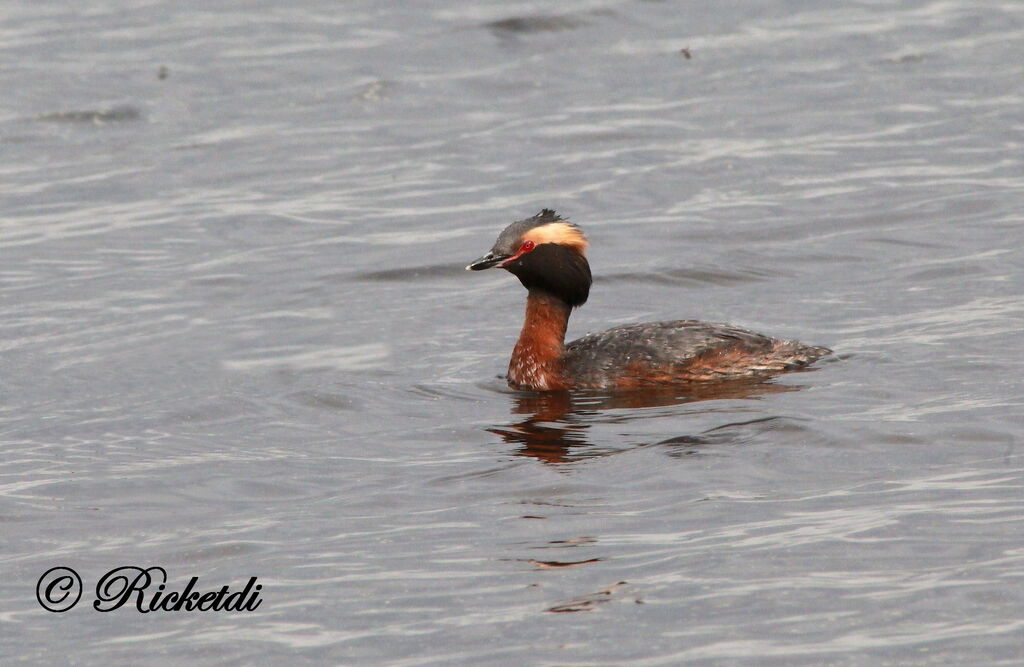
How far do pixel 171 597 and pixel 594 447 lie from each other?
3.16 meters

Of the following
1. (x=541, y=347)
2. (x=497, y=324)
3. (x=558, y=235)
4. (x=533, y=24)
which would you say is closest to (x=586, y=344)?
(x=541, y=347)

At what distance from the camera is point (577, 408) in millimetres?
11938

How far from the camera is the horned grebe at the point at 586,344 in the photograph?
40.1ft

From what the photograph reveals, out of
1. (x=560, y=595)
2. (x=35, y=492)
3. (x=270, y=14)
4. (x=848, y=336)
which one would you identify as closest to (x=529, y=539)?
(x=560, y=595)

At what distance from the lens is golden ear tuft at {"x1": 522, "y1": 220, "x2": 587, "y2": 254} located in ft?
41.9

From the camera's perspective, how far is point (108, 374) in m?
12.9

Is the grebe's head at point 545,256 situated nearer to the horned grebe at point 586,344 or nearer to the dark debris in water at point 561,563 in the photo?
the horned grebe at point 586,344

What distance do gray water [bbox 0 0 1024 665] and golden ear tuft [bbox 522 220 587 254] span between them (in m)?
1.04

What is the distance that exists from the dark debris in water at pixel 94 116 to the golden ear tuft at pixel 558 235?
9.70 metres

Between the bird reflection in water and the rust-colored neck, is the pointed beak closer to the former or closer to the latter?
the rust-colored neck

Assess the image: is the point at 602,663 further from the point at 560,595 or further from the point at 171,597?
the point at 171,597

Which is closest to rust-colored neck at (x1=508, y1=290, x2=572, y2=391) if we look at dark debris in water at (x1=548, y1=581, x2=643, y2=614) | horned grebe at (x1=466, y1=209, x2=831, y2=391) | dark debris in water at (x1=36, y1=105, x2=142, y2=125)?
horned grebe at (x1=466, y1=209, x2=831, y2=391)

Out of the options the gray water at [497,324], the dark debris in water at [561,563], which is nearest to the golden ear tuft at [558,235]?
the gray water at [497,324]

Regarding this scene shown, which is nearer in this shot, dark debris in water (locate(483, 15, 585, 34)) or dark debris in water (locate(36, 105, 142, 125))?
dark debris in water (locate(36, 105, 142, 125))
